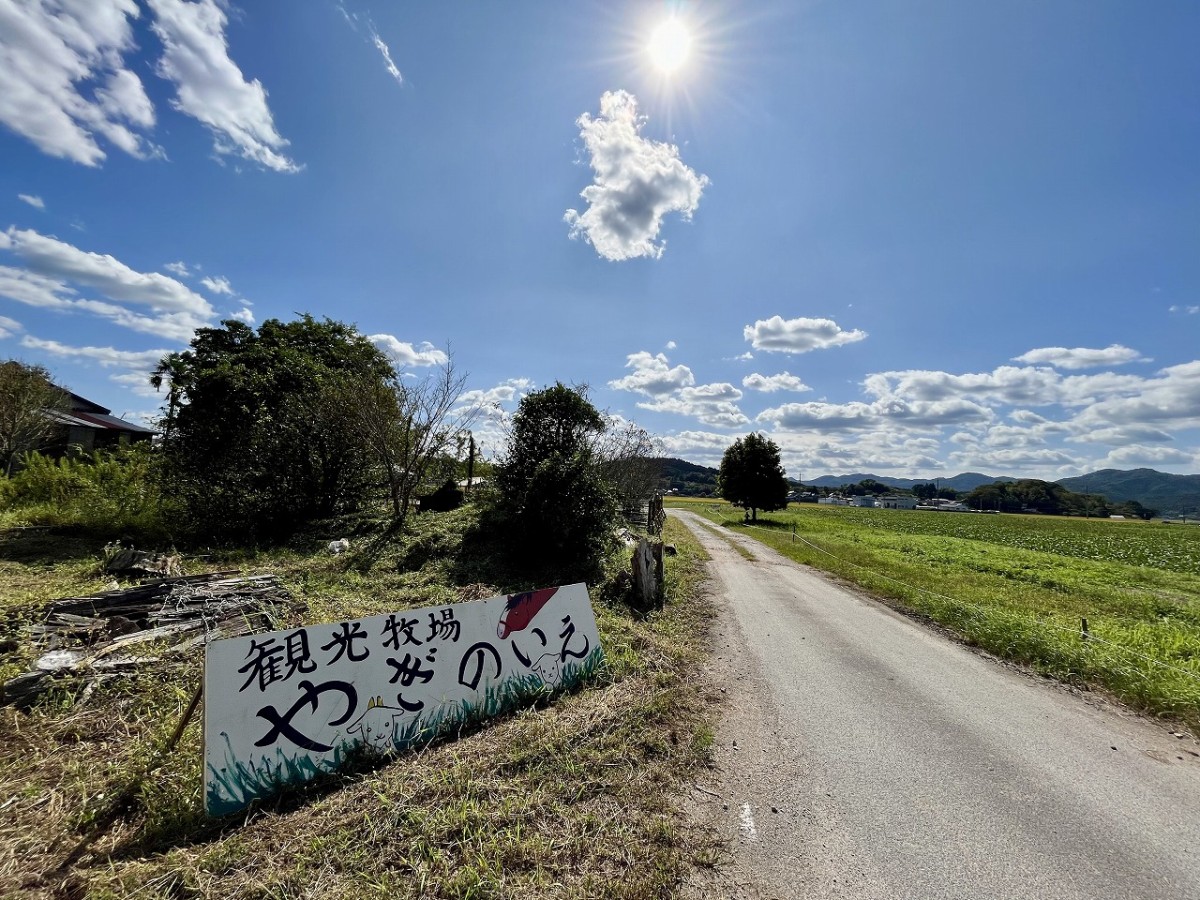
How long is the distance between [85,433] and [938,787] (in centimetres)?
4281

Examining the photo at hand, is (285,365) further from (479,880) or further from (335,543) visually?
(479,880)

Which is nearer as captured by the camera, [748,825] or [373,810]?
[373,810]

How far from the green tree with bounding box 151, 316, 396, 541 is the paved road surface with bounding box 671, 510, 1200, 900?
42.1ft

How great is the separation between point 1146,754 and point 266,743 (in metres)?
7.48

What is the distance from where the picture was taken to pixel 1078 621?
8047 mm

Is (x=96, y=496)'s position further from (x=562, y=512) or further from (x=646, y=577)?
(x=646, y=577)

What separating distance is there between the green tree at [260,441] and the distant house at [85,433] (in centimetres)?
1173

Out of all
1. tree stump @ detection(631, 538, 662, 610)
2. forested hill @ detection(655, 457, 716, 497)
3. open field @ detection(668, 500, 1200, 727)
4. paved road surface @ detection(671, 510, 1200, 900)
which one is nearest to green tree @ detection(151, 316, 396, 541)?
tree stump @ detection(631, 538, 662, 610)

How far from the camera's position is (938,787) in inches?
135

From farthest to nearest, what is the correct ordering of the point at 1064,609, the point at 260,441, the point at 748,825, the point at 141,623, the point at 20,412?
the point at 20,412
the point at 260,441
the point at 1064,609
the point at 141,623
the point at 748,825

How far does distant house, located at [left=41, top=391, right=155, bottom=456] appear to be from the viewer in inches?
956

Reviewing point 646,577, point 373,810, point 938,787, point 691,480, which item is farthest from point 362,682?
point 691,480

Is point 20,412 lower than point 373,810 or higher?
higher

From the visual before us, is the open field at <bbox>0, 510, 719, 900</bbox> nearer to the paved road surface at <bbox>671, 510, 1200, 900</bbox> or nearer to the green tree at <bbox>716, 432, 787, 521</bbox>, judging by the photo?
the paved road surface at <bbox>671, 510, 1200, 900</bbox>
